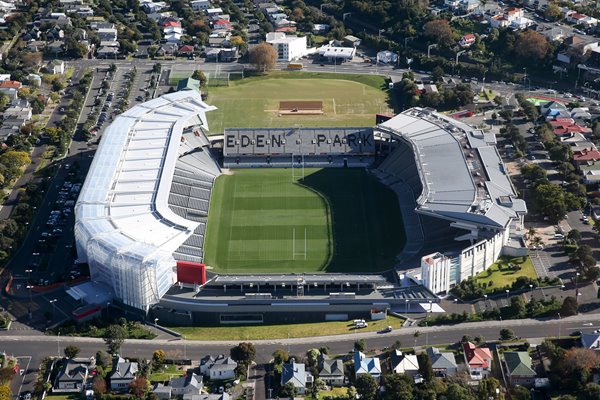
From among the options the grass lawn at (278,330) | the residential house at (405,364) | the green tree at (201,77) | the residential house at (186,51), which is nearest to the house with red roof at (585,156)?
the grass lawn at (278,330)

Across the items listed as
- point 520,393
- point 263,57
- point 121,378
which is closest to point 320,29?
point 263,57

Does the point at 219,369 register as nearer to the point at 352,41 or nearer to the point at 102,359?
the point at 102,359

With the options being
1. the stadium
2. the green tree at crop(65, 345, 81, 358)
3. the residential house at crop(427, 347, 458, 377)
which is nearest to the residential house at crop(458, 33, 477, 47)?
the stadium

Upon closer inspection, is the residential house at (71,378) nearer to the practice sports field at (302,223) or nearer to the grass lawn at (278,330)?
the grass lawn at (278,330)

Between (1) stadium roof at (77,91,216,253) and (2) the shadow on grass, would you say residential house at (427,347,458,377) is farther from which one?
(1) stadium roof at (77,91,216,253)

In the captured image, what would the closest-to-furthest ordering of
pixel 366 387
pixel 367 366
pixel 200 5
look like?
pixel 366 387, pixel 367 366, pixel 200 5

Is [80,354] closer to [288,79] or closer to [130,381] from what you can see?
[130,381]
